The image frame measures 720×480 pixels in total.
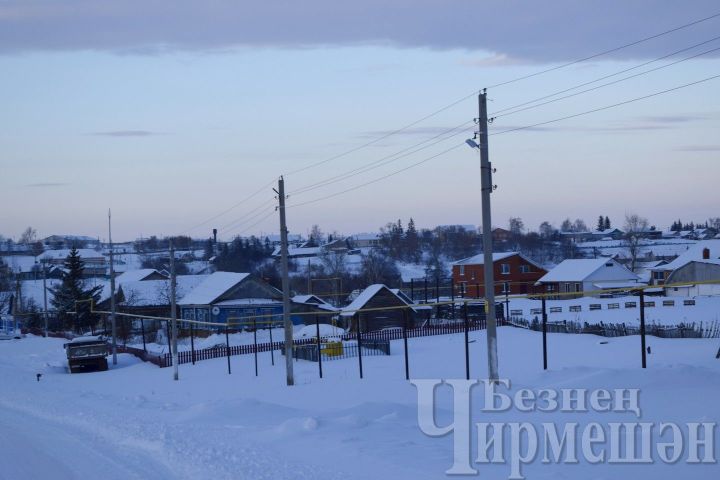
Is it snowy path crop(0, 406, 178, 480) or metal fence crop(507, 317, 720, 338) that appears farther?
metal fence crop(507, 317, 720, 338)

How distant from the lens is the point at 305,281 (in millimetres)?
101875

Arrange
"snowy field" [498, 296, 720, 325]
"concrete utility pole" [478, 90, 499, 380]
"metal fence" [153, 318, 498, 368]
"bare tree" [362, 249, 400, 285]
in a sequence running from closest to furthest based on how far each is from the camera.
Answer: "concrete utility pole" [478, 90, 499, 380] → "metal fence" [153, 318, 498, 368] → "snowy field" [498, 296, 720, 325] → "bare tree" [362, 249, 400, 285]

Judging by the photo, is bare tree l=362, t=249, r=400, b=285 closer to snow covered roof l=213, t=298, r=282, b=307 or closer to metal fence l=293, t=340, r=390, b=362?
snow covered roof l=213, t=298, r=282, b=307

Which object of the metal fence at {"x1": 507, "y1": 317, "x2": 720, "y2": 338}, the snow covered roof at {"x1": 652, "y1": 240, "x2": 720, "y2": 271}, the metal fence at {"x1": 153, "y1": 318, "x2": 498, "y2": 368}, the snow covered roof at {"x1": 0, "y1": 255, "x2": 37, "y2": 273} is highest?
the snow covered roof at {"x1": 0, "y1": 255, "x2": 37, "y2": 273}

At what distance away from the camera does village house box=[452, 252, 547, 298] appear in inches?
3214

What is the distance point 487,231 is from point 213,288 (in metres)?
44.0

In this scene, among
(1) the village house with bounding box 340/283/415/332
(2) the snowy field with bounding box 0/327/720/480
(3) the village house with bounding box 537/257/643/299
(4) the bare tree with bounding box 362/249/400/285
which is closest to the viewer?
(2) the snowy field with bounding box 0/327/720/480

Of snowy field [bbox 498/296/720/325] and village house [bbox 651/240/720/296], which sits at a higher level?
village house [bbox 651/240/720/296]

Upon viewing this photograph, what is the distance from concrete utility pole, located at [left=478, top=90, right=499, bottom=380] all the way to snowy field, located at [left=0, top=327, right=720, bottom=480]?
1.10 meters

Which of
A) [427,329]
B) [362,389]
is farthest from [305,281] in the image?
[362,389]

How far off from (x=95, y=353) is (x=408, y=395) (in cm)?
2407

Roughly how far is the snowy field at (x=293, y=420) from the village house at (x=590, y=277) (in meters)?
43.9

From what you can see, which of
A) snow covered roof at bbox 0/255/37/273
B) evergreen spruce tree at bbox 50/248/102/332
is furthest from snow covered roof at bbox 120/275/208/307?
snow covered roof at bbox 0/255/37/273

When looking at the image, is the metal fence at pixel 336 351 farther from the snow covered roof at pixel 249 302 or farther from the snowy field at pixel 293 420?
the snow covered roof at pixel 249 302
